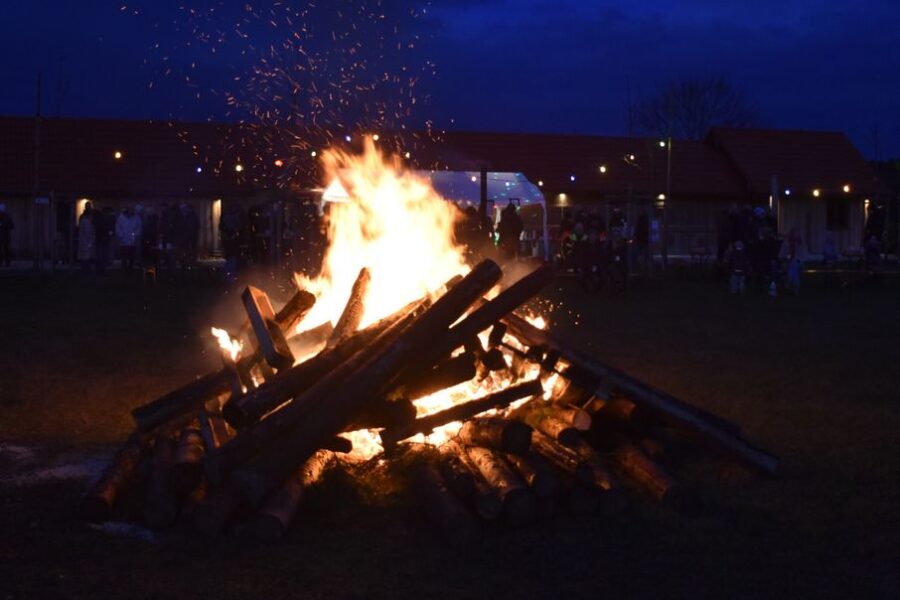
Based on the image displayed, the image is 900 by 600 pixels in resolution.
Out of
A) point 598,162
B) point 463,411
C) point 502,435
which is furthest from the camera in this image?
point 598,162

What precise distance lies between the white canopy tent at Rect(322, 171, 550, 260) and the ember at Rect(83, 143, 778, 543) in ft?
64.3

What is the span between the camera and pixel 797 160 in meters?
45.4

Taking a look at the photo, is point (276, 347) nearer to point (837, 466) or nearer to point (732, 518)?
point (732, 518)

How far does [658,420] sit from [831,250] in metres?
23.7

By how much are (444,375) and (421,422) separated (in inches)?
14.7

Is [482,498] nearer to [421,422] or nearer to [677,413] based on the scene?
[421,422]

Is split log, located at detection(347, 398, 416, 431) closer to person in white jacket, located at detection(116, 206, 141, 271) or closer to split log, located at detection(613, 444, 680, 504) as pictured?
split log, located at detection(613, 444, 680, 504)

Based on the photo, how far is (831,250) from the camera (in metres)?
29.1

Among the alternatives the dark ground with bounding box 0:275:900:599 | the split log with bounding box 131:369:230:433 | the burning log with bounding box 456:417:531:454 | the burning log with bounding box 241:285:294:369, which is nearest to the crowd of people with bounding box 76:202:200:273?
the dark ground with bounding box 0:275:900:599

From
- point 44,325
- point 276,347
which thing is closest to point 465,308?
point 276,347

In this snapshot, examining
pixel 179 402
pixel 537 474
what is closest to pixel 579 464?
pixel 537 474

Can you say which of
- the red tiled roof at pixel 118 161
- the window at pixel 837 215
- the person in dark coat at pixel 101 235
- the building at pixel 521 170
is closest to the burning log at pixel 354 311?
the person in dark coat at pixel 101 235

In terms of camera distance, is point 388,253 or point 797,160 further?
point 797,160

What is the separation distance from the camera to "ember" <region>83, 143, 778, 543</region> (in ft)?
19.0
